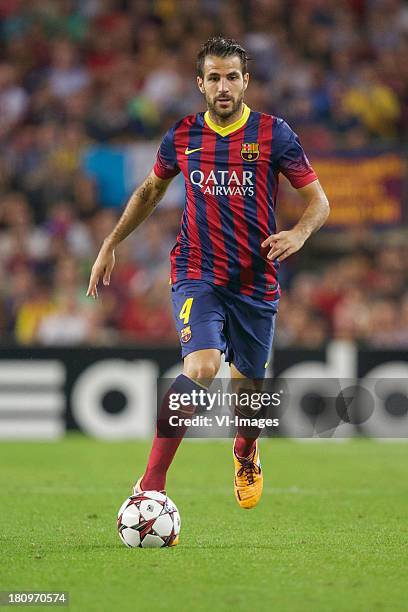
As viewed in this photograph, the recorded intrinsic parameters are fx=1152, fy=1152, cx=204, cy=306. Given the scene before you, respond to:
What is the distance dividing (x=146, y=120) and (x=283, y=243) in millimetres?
10091

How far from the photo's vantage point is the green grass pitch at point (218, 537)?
4.57 m

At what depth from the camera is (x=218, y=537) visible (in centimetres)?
612

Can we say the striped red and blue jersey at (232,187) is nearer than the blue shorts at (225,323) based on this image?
No

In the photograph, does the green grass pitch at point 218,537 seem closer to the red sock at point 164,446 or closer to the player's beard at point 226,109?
the red sock at point 164,446

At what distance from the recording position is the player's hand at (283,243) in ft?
18.8

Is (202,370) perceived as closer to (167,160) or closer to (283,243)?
(283,243)

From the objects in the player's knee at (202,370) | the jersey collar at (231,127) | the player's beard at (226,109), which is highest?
the player's beard at (226,109)

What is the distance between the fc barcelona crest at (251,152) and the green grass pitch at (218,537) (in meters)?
2.03

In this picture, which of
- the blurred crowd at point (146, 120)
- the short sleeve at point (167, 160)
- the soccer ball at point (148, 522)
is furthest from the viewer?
the blurred crowd at point (146, 120)

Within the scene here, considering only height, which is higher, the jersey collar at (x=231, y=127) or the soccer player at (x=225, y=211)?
the jersey collar at (x=231, y=127)

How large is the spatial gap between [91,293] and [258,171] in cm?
115

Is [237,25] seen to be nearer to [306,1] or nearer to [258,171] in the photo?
[306,1]

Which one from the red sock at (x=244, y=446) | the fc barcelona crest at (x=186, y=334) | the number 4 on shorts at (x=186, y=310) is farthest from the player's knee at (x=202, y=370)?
the red sock at (x=244, y=446)

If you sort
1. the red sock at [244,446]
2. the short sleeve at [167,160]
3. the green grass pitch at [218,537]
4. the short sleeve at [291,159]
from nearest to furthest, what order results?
the green grass pitch at [218,537] < the short sleeve at [291,159] < the short sleeve at [167,160] < the red sock at [244,446]
